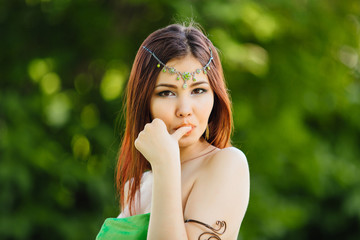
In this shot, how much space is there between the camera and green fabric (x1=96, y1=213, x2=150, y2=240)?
2.18 metres

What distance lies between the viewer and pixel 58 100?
6.29 metres

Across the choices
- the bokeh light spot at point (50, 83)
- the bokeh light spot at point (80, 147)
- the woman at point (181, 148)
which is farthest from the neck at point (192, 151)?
the bokeh light spot at point (50, 83)

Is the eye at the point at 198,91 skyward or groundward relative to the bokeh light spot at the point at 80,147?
groundward

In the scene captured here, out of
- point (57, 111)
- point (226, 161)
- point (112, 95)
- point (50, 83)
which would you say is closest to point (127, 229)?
point (226, 161)

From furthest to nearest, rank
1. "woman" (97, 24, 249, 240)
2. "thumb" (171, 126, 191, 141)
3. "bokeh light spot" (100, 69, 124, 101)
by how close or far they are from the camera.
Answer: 1. "bokeh light spot" (100, 69, 124, 101)
2. "thumb" (171, 126, 191, 141)
3. "woman" (97, 24, 249, 240)

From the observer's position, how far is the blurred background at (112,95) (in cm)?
604

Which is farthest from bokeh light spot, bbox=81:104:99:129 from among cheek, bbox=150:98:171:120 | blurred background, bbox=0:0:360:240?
cheek, bbox=150:98:171:120

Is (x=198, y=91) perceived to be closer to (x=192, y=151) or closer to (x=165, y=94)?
(x=165, y=94)

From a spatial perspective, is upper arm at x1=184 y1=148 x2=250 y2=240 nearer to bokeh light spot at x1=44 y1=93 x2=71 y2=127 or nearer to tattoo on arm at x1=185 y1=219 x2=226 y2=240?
tattoo on arm at x1=185 y1=219 x2=226 y2=240

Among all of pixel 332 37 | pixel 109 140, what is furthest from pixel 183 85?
pixel 332 37

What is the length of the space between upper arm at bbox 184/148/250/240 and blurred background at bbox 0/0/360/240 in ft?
11.9

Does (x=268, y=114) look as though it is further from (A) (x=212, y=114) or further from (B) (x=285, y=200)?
(A) (x=212, y=114)

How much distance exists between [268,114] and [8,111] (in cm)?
292

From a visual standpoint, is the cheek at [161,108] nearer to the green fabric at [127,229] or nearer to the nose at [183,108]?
the nose at [183,108]
